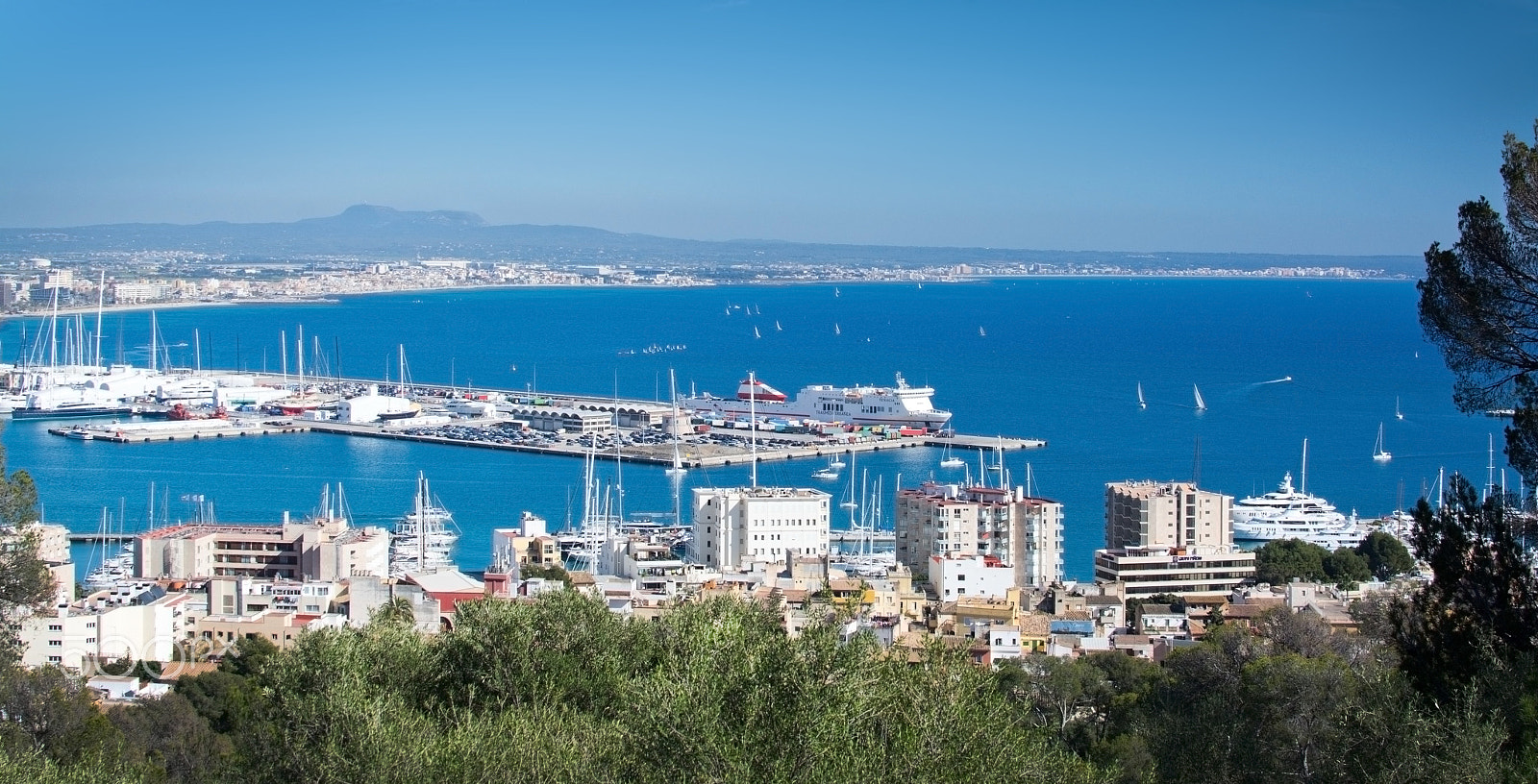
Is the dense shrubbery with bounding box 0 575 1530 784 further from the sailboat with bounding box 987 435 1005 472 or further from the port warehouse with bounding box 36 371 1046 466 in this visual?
the port warehouse with bounding box 36 371 1046 466

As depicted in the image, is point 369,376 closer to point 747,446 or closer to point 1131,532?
point 747,446

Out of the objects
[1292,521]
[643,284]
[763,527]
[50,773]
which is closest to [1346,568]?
[763,527]

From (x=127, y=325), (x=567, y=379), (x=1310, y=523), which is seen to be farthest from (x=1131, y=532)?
(x=127, y=325)

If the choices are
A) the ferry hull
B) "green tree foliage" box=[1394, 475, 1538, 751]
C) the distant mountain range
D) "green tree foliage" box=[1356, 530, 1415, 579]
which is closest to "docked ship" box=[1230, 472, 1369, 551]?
"green tree foliage" box=[1356, 530, 1415, 579]

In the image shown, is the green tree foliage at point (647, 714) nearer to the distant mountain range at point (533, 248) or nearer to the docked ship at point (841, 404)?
the docked ship at point (841, 404)

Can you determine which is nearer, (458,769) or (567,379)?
(458,769)

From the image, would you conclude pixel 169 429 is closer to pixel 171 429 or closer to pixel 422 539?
pixel 171 429

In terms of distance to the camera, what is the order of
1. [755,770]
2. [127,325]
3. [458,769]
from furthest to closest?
[127,325], [458,769], [755,770]
